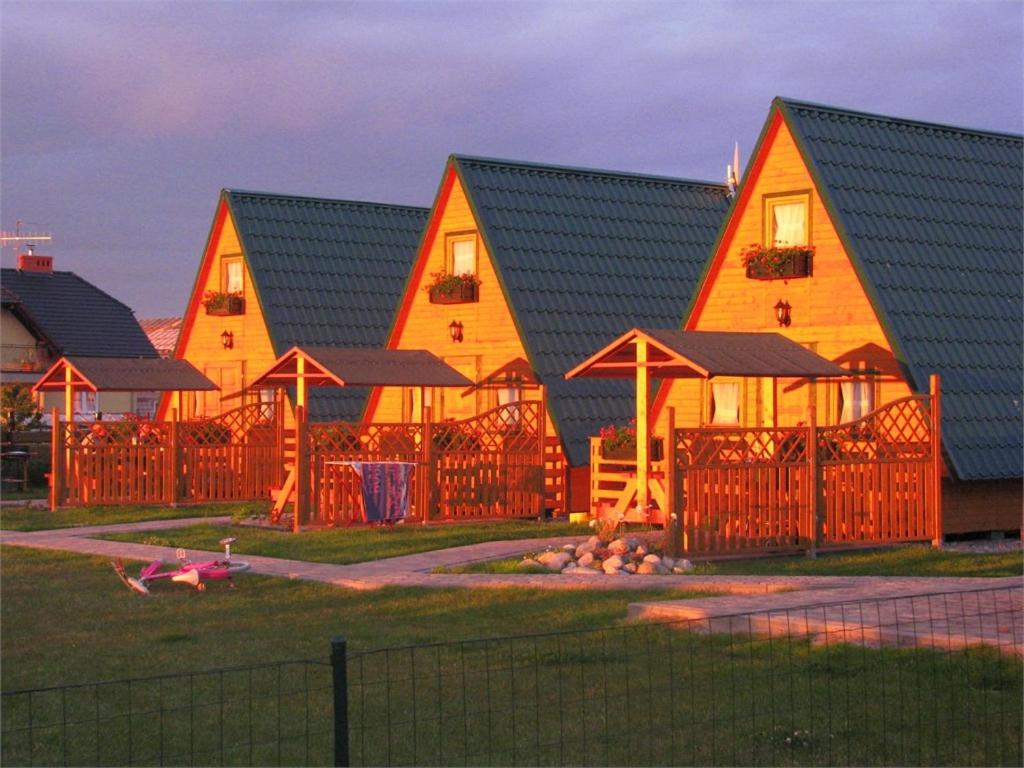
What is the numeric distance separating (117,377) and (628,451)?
10997mm

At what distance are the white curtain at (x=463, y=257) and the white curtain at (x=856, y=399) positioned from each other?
808cm

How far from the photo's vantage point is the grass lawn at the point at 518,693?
8.66 metres

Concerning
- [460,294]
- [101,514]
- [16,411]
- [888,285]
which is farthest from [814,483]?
[16,411]

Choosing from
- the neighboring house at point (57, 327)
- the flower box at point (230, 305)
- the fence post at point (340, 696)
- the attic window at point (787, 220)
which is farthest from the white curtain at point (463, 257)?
the neighboring house at point (57, 327)

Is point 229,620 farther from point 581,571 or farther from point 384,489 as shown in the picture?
point 384,489

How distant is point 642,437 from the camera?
1950cm

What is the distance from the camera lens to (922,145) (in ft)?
78.2

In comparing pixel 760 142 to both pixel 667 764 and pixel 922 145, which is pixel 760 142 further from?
pixel 667 764

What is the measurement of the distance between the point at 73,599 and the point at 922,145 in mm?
15185

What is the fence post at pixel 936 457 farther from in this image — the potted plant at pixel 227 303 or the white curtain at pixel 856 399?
the potted plant at pixel 227 303

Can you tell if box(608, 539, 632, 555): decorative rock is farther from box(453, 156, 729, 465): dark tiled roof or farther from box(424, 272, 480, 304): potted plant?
box(424, 272, 480, 304): potted plant

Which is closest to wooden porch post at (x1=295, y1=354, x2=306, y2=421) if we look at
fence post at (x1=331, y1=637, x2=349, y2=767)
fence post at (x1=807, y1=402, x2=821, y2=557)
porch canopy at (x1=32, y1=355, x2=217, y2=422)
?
porch canopy at (x1=32, y1=355, x2=217, y2=422)

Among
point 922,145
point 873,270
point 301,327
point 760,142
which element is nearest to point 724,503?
point 873,270

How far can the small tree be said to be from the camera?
3528cm
